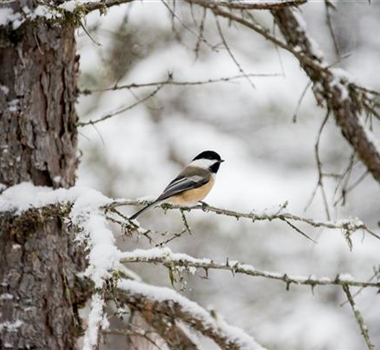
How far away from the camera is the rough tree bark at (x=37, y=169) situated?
3.17 m

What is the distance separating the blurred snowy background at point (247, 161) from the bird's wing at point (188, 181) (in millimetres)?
2989

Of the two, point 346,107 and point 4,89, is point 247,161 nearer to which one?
point 346,107

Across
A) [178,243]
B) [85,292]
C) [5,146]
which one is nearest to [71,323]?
[85,292]

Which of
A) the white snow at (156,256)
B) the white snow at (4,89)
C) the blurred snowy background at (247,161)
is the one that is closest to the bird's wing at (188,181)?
the white snow at (4,89)

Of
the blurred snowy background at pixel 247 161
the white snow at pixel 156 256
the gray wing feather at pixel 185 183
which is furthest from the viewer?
the blurred snowy background at pixel 247 161

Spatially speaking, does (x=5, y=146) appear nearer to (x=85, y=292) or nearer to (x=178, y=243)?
(x=85, y=292)

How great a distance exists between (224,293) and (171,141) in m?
2.01

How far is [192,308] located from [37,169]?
934 mm

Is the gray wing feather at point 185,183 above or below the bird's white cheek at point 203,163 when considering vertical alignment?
below

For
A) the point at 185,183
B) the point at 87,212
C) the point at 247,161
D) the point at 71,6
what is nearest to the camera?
the point at 87,212

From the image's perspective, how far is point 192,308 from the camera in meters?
3.45

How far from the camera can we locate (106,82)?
599 centimetres

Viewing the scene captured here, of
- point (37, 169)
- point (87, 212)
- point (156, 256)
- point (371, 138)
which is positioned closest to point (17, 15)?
point (37, 169)

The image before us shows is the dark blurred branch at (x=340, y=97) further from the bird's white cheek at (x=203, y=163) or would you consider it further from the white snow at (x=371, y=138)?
the bird's white cheek at (x=203, y=163)
